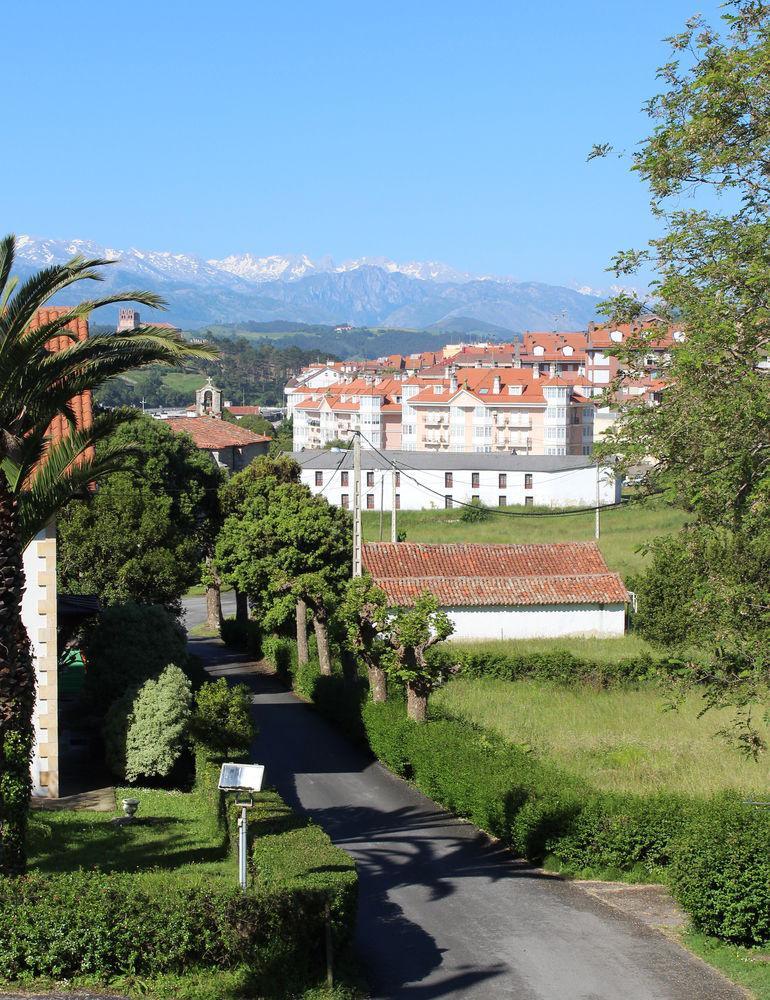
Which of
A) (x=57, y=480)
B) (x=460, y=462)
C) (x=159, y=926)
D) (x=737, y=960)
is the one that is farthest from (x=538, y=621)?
(x=460, y=462)

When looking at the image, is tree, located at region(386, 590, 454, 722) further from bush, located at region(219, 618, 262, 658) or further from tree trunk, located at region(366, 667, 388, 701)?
bush, located at region(219, 618, 262, 658)

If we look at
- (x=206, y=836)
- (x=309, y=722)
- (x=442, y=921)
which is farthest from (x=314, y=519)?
(x=442, y=921)

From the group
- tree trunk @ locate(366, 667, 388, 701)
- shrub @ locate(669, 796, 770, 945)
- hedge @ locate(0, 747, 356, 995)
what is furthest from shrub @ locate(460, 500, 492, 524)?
hedge @ locate(0, 747, 356, 995)

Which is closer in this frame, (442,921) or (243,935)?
(243,935)

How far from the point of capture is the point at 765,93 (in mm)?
18266

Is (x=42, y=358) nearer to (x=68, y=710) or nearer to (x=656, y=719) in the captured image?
(x=68, y=710)

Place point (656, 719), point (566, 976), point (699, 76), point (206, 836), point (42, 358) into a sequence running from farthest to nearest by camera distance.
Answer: point (656, 719)
point (699, 76)
point (206, 836)
point (42, 358)
point (566, 976)

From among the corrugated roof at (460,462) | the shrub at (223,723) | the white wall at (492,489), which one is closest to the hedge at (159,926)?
the shrub at (223,723)

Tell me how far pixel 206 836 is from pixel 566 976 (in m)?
6.60

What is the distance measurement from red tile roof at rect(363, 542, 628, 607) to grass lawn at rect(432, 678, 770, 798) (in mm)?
6663

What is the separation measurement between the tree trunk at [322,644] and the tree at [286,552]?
0.14ft

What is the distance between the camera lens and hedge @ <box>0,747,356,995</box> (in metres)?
11.8

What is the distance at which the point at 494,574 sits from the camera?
143ft

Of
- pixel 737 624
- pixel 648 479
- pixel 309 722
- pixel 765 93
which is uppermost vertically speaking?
pixel 765 93
